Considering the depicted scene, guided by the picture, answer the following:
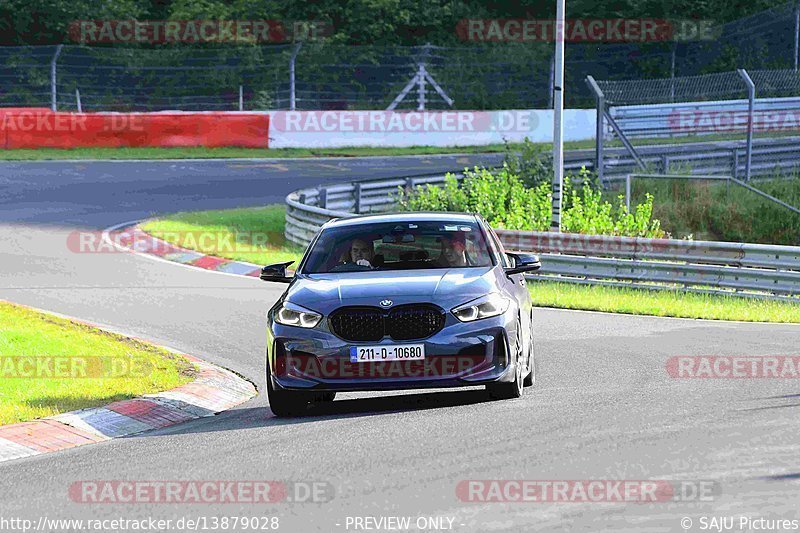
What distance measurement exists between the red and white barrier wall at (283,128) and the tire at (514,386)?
30576mm

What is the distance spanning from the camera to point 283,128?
4244 cm

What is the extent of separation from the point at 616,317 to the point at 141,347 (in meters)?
5.95

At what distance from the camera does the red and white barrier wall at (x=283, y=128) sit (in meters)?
40.4

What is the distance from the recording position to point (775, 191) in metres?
32.7

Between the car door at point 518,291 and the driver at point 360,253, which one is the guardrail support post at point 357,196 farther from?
the driver at point 360,253

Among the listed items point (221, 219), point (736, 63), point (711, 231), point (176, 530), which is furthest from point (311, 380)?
point (736, 63)

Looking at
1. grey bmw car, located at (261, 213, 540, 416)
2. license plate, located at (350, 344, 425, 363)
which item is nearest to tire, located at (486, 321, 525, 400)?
grey bmw car, located at (261, 213, 540, 416)

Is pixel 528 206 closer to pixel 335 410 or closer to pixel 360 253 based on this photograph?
pixel 360 253

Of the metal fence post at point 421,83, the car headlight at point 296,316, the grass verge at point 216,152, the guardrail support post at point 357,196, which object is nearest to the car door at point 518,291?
the car headlight at point 296,316

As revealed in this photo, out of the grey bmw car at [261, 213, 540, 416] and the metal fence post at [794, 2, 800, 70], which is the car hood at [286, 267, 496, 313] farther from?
the metal fence post at [794, 2, 800, 70]

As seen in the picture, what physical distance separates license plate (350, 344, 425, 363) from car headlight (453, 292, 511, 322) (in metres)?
Answer: 0.39

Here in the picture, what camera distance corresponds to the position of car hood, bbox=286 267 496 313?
10.7 meters

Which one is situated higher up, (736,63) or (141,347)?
(736,63)

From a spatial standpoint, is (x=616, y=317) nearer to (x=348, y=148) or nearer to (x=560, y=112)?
(x=560, y=112)
